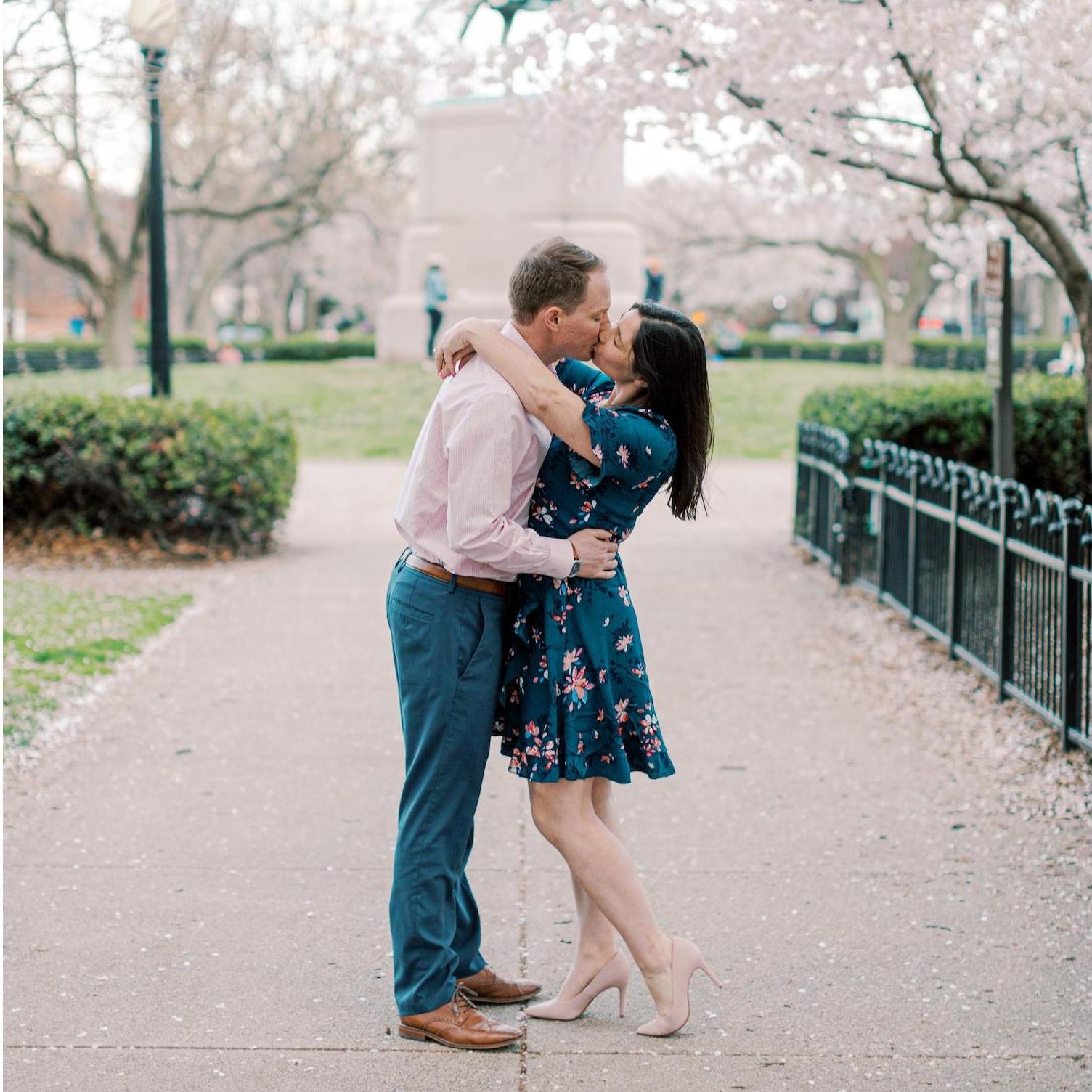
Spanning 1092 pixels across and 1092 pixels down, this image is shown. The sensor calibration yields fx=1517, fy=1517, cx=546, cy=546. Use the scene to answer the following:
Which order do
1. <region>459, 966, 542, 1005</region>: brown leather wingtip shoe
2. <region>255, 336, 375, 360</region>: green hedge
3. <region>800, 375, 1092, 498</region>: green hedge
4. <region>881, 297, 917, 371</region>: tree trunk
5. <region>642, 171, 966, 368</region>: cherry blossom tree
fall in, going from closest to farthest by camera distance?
<region>459, 966, 542, 1005</region>: brown leather wingtip shoe
<region>800, 375, 1092, 498</region>: green hedge
<region>642, 171, 966, 368</region>: cherry blossom tree
<region>255, 336, 375, 360</region>: green hedge
<region>881, 297, 917, 371</region>: tree trunk

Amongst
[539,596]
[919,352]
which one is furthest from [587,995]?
[919,352]

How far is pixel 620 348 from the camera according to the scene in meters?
3.50

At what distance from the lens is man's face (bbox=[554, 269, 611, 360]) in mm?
3459

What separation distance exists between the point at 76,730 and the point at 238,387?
18.1 metres

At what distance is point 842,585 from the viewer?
10.4 m

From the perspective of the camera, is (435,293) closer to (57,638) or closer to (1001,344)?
(1001,344)

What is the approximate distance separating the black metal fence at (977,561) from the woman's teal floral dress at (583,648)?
302 centimetres

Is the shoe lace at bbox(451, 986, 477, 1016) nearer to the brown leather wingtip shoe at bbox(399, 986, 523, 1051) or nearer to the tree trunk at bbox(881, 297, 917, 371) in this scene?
the brown leather wingtip shoe at bbox(399, 986, 523, 1051)

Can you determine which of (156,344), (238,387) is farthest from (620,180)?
(156,344)

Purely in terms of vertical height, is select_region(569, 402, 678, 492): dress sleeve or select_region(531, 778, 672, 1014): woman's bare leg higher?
select_region(569, 402, 678, 492): dress sleeve

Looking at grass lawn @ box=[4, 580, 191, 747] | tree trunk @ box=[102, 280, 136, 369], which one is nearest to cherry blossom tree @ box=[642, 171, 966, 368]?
tree trunk @ box=[102, 280, 136, 369]

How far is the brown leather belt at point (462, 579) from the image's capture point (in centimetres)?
356

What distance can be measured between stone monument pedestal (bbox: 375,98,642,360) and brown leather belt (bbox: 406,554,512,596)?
20114 millimetres

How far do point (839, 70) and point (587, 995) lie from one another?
21.2ft
